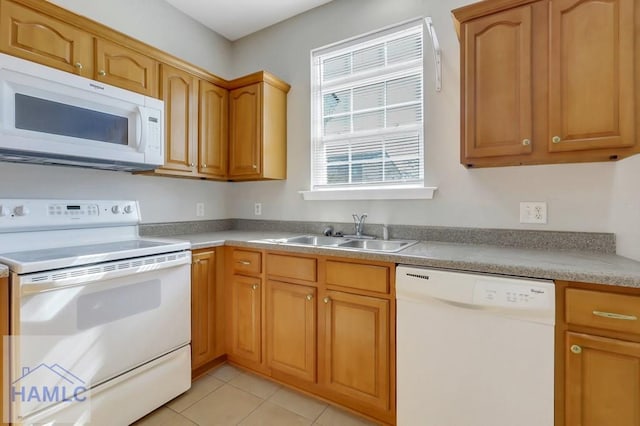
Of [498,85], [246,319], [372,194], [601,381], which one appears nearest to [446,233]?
[372,194]

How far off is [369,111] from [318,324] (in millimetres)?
1606

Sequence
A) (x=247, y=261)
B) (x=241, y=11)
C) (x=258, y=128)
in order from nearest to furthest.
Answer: (x=247, y=261) → (x=258, y=128) → (x=241, y=11)

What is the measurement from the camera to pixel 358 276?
163 cm

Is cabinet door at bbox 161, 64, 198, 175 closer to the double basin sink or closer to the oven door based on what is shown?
the oven door

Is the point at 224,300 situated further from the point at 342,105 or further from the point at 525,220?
the point at 525,220

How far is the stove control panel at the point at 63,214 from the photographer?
5.13ft

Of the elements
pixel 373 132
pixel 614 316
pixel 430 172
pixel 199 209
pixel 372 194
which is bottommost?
pixel 614 316

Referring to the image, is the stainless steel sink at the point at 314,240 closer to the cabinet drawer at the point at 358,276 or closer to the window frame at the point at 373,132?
the window frame at the point at 373,132

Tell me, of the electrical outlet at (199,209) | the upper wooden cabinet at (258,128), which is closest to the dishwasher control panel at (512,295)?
the upper wooden cabinet at (258,128)

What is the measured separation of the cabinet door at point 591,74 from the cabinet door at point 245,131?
1922 mm

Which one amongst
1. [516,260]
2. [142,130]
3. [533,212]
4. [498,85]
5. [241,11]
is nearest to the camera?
[516,260]

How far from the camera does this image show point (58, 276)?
130cm

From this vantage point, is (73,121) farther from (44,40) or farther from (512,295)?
(512,295)

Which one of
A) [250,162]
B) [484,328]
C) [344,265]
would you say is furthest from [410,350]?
[250,162]
